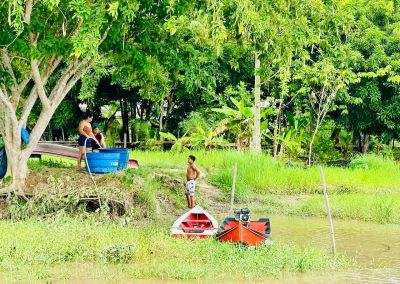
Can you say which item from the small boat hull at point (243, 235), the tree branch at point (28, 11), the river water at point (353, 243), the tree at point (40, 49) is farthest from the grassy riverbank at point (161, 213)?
the tree branch at point (28, 11)

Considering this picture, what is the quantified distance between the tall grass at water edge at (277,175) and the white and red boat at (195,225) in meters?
5.68

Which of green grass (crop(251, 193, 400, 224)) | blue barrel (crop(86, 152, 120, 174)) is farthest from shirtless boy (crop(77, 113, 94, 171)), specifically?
green grass (crop(251, 193, 400, 224))

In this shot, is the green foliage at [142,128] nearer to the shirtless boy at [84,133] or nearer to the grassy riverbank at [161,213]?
the grassy riverbank at [161,213]

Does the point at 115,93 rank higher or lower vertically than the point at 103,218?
higher

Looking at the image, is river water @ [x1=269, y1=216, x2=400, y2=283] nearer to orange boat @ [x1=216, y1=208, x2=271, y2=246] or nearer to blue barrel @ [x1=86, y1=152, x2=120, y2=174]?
orange boat @ [x1=216, y1=208, x2=271, y2=246]

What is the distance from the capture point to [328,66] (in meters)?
22.6

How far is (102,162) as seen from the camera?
15.1 m

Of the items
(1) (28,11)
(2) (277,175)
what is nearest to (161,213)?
(2) (277,175)

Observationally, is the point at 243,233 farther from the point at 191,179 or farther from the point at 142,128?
the point at 142,128

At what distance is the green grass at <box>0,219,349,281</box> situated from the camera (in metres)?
9.96

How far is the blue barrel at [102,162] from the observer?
15.1 meters

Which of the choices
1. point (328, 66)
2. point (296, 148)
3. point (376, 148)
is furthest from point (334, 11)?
point (376, 148)

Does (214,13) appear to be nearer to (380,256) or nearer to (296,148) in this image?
(380,256)

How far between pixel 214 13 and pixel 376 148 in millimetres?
17082
